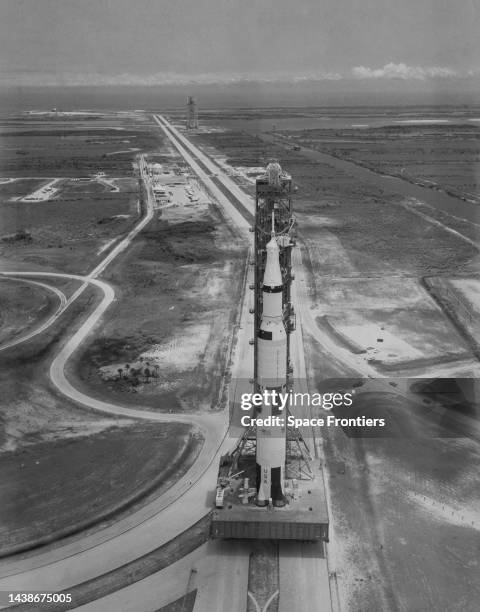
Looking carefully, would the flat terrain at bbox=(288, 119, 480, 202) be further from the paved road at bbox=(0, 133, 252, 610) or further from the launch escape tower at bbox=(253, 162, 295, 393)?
the launch escape tower at bbox=(253, 162, 295, 393)

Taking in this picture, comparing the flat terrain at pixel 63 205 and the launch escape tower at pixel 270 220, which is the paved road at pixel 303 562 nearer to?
the launch escape tower at pixel 270 220

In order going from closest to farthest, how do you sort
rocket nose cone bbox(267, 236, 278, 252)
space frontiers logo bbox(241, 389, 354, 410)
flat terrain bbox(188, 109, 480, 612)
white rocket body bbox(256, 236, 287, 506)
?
rocket nose cone bbox(267, 236, 278, 252)
white rocket body bbox(256, 236, 287, 506)
flat terrain bbox(188, 109, 480, 612)
space frontiers logo bbox(241, 389, 354, 410)

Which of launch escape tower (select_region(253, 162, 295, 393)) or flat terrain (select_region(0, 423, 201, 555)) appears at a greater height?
launch escape tower (select_region(253, 162, 295, 393))

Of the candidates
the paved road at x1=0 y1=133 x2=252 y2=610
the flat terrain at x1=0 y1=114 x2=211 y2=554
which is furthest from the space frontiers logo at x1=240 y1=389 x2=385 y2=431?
the flat terrain at x1=0 y1=114 x2=211 y2=554

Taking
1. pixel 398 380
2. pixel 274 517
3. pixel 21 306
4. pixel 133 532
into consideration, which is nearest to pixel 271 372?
pixel 274 517

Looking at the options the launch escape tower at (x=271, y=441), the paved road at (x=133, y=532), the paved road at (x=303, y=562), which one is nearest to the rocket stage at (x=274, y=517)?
the launch escape tower at (x=271, y=441)

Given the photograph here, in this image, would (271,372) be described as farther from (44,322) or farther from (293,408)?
(44,322)
